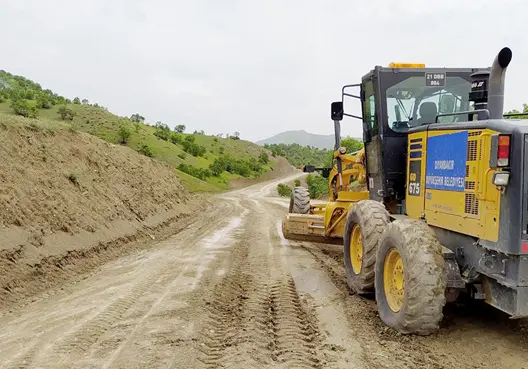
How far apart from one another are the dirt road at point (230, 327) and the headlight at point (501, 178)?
63.5 inches

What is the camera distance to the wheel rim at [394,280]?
5.03m

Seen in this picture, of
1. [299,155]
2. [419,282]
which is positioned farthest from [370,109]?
[299,155]

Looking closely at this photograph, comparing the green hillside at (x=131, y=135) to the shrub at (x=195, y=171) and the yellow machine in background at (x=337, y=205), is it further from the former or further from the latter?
the yellow machine in background at (x=337, y=205)

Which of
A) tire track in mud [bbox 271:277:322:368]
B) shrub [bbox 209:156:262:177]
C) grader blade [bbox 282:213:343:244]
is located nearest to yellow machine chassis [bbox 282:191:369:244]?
grader blade [bbox 282:213:343:244]

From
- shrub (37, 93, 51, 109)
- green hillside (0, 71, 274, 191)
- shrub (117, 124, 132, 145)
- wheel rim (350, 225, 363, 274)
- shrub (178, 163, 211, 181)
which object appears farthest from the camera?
shrub (178, 163, 211, 181)

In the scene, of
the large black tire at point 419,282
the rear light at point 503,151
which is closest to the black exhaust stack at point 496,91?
the rear light at point 503,151

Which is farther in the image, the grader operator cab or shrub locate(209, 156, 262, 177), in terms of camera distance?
shrub locate(209, 156, 262, 177)

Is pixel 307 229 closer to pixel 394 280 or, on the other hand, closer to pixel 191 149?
pixel 394 280

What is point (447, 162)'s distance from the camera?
5.06m

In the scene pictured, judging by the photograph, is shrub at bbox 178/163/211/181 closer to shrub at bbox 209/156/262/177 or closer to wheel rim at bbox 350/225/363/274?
shrub at bbox 209/156/262/177

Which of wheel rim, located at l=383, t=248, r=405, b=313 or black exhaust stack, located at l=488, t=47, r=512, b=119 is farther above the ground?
black exhaust stack, located at l=488, t=47, r=512, b=119

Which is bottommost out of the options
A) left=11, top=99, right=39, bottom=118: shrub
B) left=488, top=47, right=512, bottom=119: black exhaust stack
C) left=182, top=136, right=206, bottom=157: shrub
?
left=488, top=47, right=512, bottom=119: black exhaust stack

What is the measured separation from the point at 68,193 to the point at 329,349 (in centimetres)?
805

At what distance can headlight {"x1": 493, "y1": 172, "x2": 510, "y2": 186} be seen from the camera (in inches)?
160
